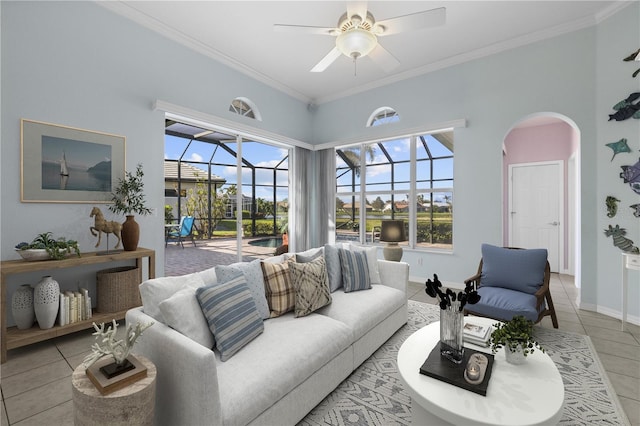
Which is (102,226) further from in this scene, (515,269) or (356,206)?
(515,269)

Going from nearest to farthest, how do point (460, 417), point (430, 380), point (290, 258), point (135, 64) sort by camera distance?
1. point (460, 417)
2. point (430, 380)
3. point (290, 258)
4. point (135, 64)

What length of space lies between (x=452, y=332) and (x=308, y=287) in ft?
3.48

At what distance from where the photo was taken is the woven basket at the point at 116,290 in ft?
9.42

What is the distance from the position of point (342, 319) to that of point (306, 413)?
669mm

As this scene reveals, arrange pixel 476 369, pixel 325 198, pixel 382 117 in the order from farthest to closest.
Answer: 1. pixel 325 198
2. pixel 382 117
3. pixel 476 369

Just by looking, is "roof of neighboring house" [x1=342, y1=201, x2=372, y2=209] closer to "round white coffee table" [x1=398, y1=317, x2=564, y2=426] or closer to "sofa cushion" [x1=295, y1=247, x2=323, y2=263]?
"sofa cushion" [x1=295, y1=247, x2=323, y2=263]

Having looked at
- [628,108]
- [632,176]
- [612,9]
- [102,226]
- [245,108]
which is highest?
[612,9]

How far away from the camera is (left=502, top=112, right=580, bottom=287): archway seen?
5.15 metres

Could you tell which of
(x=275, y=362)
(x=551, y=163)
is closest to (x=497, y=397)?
(x=275, y=362)

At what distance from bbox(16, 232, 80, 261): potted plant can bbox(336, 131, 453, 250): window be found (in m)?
4.11

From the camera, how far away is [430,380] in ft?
4.82

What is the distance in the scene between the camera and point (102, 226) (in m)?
2.87

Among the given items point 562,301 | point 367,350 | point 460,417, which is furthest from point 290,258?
point 562,301

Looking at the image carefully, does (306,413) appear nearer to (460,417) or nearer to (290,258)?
(460,417)
